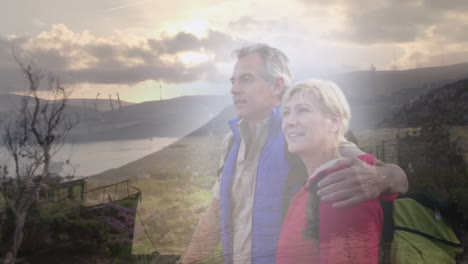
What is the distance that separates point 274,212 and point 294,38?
131cm

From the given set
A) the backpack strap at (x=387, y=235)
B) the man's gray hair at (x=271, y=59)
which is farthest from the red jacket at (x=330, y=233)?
the man's gray hair at (x=271, y=59)

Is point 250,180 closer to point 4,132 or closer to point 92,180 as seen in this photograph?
point 92,180

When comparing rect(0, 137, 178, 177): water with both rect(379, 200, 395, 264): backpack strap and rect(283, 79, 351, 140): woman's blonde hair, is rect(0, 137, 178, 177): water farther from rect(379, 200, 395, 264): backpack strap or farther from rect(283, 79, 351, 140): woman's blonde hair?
rect(379, 200, 395, 264): backpack strap

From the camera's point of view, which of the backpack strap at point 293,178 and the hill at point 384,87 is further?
the hill at point 384,87

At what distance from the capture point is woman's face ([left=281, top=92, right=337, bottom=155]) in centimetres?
295

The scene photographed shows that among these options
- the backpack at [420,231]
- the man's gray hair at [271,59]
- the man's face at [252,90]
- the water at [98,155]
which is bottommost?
the backpack at [420,231]

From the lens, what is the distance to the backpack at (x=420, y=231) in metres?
3.17

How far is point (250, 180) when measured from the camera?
10.0 feet

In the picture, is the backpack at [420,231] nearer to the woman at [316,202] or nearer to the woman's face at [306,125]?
the woman at [316,202]

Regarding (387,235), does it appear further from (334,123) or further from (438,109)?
(438,109)

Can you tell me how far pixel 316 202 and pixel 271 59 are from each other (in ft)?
3.38

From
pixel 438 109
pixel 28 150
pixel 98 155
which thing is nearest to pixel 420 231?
pixel 438 109

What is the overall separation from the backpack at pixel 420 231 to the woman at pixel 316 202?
23 cm

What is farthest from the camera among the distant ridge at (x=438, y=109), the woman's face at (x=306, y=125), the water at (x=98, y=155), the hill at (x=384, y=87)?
the distant ridge at (x=438, y=109)
